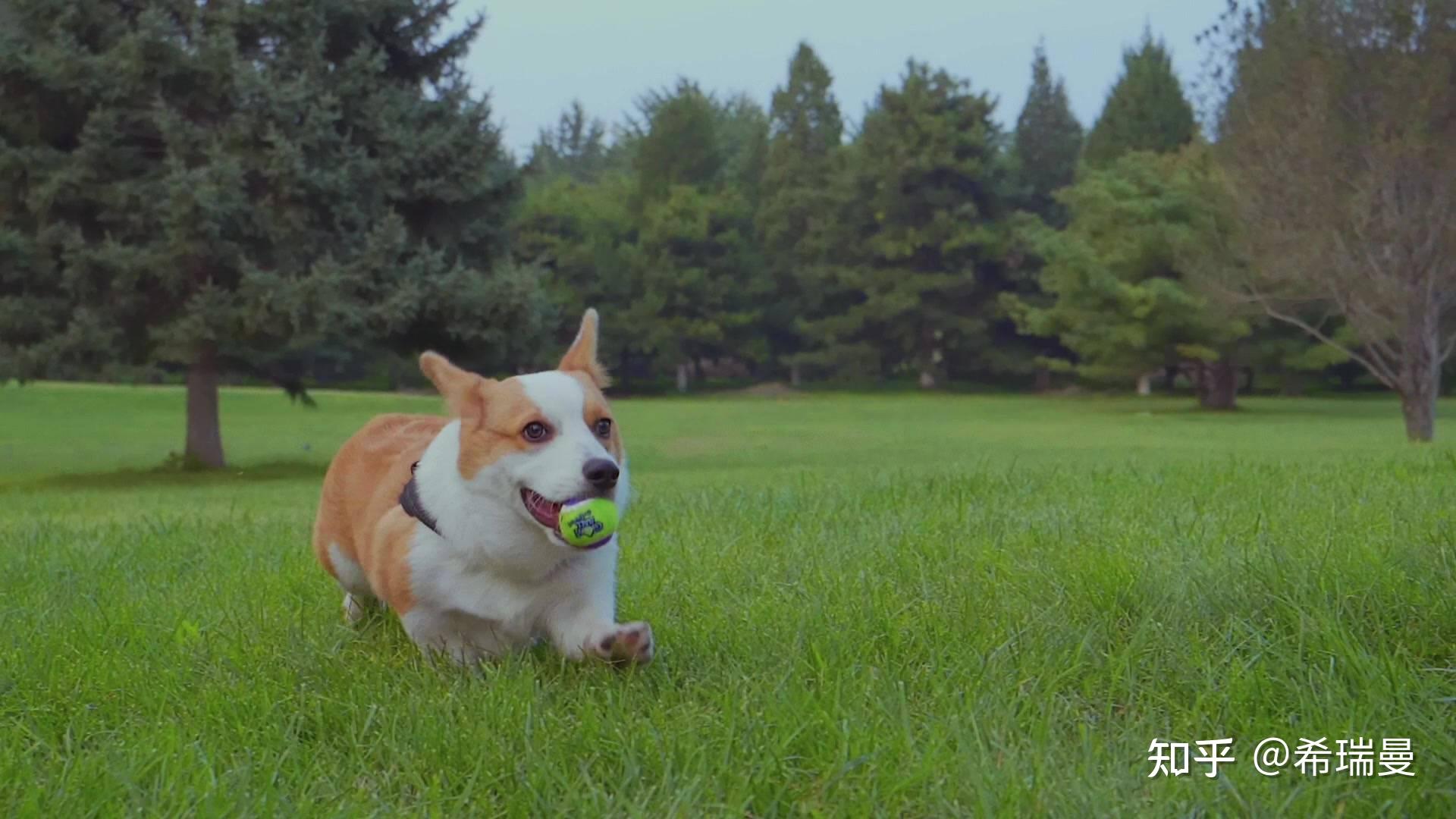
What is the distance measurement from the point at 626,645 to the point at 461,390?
782 millimetres

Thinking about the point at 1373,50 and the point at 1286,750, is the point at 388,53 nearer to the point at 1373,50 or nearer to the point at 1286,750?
the point at 1373,50

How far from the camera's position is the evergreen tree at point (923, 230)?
1800 inches

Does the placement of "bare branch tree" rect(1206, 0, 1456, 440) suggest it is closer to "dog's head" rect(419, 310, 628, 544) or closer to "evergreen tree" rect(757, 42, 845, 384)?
"dog's head" rect(419, 310, 628, 544)

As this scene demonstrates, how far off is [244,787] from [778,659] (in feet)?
4.06


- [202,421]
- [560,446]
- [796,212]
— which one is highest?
[796,212]

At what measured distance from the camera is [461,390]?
3131mm

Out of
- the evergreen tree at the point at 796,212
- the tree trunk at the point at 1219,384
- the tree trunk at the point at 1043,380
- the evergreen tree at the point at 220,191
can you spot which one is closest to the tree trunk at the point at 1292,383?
the tree trunk at the point at 1219,384

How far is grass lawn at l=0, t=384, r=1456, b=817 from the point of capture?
2209 mm

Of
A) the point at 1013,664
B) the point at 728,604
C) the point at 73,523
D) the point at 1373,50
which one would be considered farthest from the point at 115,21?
the point at 1373,50

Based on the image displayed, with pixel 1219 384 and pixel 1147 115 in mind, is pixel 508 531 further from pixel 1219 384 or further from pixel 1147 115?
pixel 1147 115

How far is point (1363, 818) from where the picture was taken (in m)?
2.02

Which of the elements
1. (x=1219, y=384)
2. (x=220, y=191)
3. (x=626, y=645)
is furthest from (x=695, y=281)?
(x=626, y=645)

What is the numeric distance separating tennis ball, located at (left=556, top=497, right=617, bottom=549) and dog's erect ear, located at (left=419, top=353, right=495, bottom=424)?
42 cm

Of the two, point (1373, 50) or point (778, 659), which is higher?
point (1373, 50)
